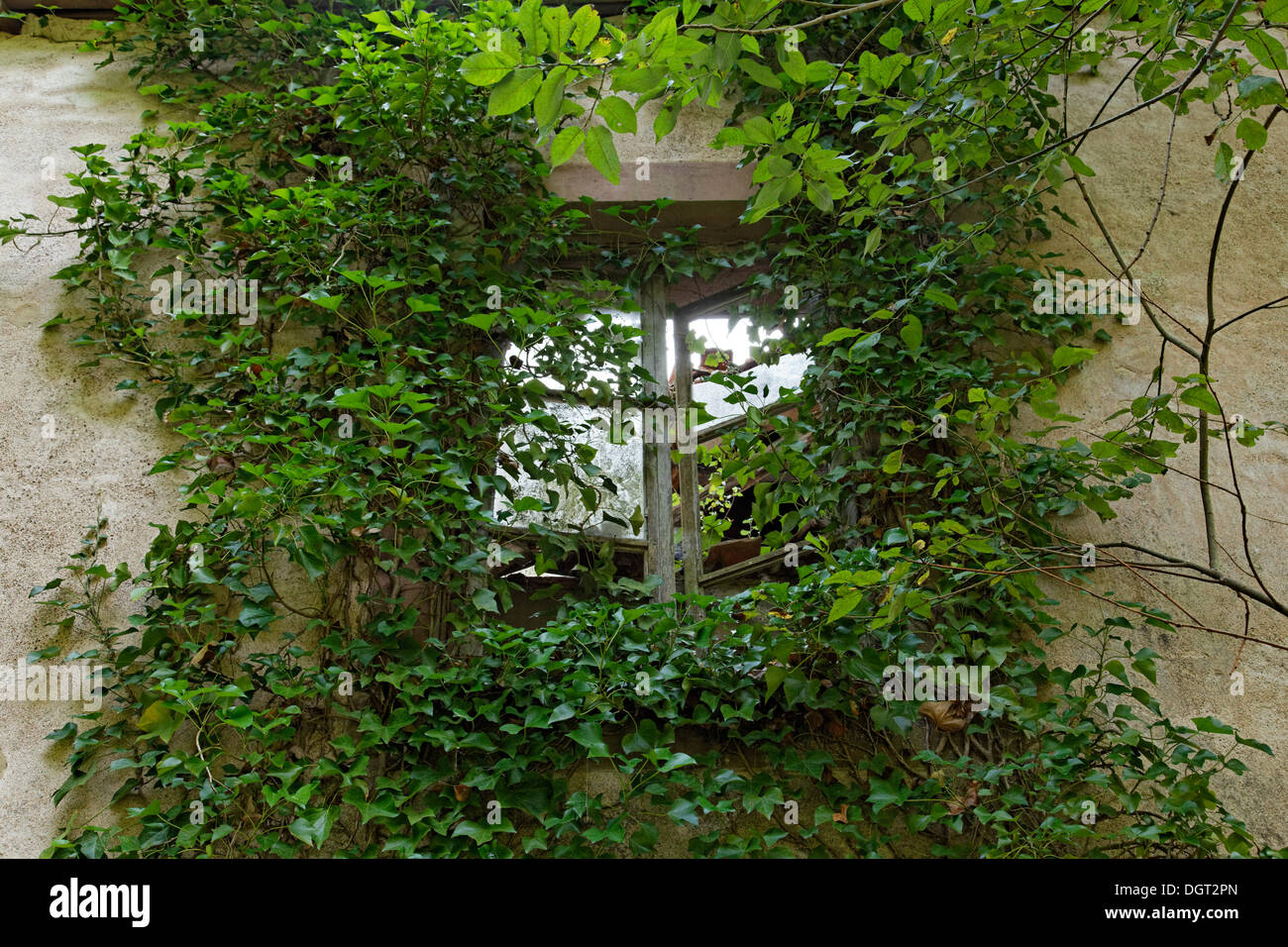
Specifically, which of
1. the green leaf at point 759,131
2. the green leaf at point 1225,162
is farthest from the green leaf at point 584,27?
the green leaf at point 1225,162

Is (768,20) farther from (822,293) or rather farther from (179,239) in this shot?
(179,239)

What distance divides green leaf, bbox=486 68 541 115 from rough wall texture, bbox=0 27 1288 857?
179cm

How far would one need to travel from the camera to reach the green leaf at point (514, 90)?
1.31 m

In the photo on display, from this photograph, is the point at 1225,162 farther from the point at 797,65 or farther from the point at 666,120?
the point at 666,120

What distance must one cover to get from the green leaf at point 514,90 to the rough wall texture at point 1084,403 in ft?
5.88

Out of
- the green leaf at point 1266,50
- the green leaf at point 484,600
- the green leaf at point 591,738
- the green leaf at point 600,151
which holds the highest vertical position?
the green leaf at point 1266,50

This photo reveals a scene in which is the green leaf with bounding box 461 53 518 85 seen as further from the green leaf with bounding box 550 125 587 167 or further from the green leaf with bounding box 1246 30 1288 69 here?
the green leaf with bounding box 1246 30 1288 69

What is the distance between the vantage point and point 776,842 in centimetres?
220

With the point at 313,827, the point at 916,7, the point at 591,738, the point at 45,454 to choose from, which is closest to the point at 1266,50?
the point at 916,7

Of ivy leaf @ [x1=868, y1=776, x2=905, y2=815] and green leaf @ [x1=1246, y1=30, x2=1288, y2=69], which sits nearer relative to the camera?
green leaf @ [x1=1246, y1=30, x2=1288, y2=69]

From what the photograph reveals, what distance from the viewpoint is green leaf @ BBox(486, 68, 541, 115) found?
4.31 ft

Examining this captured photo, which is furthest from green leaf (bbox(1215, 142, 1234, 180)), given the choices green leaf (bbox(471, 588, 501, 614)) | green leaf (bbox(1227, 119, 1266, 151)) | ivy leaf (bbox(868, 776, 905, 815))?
green leaf (bbox(471, 588, 501, 614))

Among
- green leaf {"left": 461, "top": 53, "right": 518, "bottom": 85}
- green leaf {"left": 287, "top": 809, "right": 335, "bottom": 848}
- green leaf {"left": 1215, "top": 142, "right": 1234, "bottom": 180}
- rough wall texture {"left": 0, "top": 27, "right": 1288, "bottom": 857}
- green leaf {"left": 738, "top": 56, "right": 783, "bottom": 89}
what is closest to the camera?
green leaf {"left": 461, "top": 53, "right": 518, "bottom": 85}

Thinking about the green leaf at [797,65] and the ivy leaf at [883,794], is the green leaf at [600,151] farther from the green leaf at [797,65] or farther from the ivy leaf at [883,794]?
the ivy leaf at [883,794]
